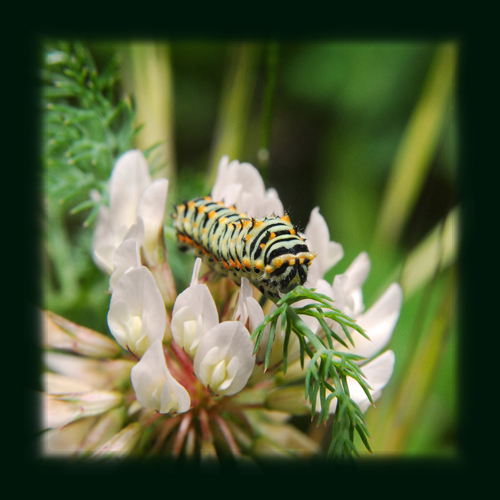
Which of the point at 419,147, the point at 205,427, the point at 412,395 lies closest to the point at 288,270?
the point at 205,427

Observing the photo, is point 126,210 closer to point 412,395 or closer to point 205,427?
point 205,427

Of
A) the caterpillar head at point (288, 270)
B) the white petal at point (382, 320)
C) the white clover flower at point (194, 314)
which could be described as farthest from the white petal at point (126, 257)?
the white petal at point (382, 320)

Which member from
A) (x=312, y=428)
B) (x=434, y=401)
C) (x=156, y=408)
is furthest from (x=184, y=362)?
(x=434, y=401)

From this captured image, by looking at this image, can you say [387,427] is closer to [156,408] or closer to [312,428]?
[312,428]

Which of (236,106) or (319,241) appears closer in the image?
(319,241)

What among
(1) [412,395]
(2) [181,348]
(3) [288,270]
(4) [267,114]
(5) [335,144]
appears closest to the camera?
(3) [288,270]

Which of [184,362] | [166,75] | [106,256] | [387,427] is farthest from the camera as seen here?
[166,75]
